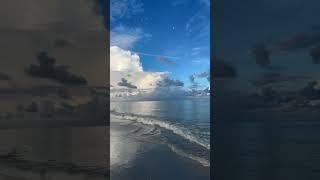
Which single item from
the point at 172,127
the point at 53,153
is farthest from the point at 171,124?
the point at 53,153

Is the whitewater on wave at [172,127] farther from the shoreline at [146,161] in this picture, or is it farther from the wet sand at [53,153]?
the wet sand at [53,153]

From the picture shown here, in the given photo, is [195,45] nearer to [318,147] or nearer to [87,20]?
[87,20]

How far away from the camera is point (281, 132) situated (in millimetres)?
3414

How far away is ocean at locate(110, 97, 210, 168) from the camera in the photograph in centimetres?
350

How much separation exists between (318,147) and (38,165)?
240 cm

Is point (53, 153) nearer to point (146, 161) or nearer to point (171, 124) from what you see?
point (146, 161)

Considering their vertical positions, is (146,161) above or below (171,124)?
below

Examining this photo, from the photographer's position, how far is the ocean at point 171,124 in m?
3.50

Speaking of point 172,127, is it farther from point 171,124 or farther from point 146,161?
point 146,161

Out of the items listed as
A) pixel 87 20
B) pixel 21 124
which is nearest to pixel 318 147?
pixel 87 20

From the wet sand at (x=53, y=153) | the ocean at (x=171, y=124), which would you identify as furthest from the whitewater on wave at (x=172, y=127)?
the wet sand at (x=53, y=153)

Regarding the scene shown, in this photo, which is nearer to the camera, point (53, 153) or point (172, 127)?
point (53, 153)

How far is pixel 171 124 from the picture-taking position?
354cm

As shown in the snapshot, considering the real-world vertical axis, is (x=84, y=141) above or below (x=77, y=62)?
below
